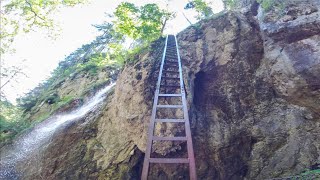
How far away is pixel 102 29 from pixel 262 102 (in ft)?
98.1

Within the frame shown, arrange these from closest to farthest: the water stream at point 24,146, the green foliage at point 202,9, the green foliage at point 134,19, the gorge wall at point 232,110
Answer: the gorge wall at point 232,110 < the water stream at point 24,146 < the green foliage at point 134,19 < the green foliage at point 202,9

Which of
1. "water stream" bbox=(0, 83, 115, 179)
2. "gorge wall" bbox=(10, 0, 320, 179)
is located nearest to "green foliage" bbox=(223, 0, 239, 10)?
"gorge wall" bbox=(10, 0, 320, 179)

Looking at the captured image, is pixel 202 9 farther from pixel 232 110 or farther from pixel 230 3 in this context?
pixel 232 110

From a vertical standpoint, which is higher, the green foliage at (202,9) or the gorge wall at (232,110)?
the green foliage at (202,9)

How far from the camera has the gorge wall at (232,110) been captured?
7.50 meters

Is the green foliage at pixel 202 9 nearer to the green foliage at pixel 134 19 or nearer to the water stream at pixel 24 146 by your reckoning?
the green foliage at pixel 134 19

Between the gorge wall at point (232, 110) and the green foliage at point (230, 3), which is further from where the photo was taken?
the green foliage at point (230, 3)

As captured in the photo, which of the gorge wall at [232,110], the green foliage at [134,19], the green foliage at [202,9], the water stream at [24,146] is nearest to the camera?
the gorge wall at [232,110]

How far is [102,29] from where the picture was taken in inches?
1366

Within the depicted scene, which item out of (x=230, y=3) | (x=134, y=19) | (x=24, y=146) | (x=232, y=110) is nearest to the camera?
(x=232, y=110)

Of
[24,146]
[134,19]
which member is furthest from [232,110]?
[24,146]

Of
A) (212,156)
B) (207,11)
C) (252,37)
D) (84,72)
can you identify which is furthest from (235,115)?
(84,72)

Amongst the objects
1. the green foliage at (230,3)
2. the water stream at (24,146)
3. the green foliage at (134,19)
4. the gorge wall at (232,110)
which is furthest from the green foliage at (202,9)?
the water stream at (24,146)

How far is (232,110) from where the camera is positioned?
28.3 ft
